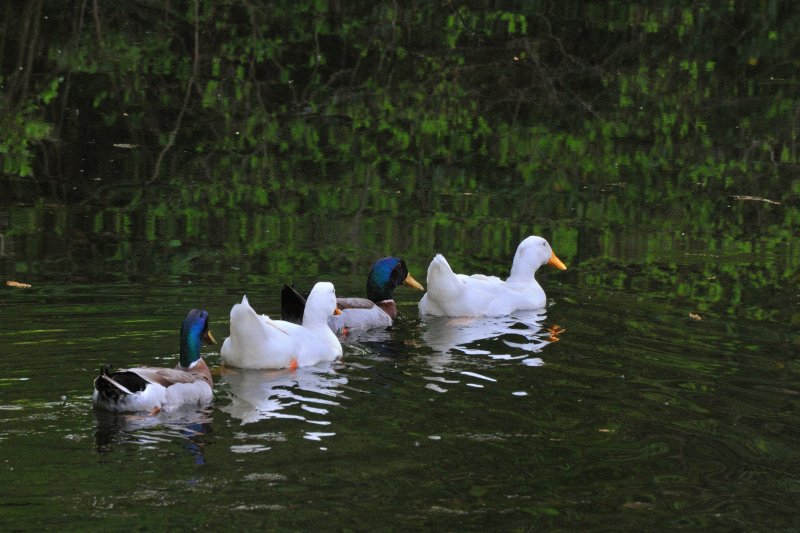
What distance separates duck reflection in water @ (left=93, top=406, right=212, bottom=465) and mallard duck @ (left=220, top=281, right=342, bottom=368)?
1097 millimetres

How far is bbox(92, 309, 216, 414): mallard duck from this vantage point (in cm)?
867

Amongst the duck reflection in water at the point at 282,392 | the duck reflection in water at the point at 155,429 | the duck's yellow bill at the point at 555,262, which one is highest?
the duck's yellow bill at the point at 555,262

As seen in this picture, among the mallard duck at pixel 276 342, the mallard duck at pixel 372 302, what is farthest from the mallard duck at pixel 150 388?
the mallard duck at pixel 372 302

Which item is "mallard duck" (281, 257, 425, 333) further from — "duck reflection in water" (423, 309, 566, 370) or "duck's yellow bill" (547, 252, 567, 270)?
"duck's yellow bill" (547, 252, 567, 270)

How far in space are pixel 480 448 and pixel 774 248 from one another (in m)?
7.96

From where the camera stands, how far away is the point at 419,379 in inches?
388

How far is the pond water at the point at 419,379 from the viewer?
24.0 ft

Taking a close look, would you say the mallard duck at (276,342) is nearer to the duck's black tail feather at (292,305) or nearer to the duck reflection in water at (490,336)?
the duck's black tail feather at (292,305)

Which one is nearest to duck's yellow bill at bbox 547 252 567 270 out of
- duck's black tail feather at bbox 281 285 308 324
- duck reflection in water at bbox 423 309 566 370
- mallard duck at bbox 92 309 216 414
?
duck reflection in water at bbox 423 309 566 370

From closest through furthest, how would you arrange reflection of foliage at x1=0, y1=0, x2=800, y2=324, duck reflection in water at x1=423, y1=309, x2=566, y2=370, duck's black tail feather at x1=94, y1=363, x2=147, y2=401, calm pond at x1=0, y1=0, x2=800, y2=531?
1. calm pond at x1=0, y1=0, x2=800, y2=531
2. duck's black tail feather at x1=94, y1=363, x2=147, y2=401
3. duck reflection in water at x1=423, y1=309, x2=566, y2=370
4. reflection of foliage at x1=0, y1=0, x2=800, y2=324

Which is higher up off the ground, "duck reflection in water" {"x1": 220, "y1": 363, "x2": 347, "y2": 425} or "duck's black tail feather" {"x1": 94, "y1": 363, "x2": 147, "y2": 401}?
"duck's black tail feather" {"x1": 94, "y1": 363, "x2": 147, "y2": 401}

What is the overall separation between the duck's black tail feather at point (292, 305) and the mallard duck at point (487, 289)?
1332mm

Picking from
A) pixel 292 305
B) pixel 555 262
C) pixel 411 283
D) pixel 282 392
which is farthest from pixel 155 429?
pixel 555 262

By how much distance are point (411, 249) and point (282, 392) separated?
5.12 meters
